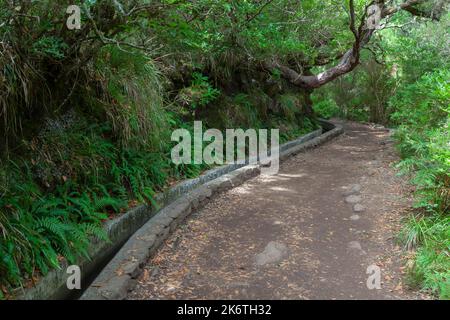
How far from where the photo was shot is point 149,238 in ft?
14.0

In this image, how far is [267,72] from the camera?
36.4 ft

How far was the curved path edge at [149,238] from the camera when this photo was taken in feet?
10.9

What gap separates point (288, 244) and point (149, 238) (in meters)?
1.54

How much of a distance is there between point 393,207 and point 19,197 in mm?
4633

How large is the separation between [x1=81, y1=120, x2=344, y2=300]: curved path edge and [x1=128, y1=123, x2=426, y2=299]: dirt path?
116mm

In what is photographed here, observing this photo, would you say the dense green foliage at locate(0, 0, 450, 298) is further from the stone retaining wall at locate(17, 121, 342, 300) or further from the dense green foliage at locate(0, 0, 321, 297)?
the stone retaining wall at locate(17, 121, 342, 300)

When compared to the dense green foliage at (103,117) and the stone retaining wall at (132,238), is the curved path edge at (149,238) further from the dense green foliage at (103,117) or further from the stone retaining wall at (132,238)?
the dense green foliage at (103,117)

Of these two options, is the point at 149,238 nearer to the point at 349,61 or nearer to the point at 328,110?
the point at 349,61

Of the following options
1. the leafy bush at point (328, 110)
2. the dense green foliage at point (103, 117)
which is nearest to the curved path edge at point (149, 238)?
the dense green foliage at point (103, 117)

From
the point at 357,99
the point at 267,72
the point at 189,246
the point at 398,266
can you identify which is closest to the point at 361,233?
the point at 398,266

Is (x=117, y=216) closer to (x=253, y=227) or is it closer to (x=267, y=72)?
(x=253, y=227)

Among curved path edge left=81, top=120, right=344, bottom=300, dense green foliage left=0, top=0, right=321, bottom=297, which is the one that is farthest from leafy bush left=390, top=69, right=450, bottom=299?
dense green foliage left=0, top=0, right=321, bottom=297

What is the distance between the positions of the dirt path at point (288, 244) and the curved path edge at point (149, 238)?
12cm

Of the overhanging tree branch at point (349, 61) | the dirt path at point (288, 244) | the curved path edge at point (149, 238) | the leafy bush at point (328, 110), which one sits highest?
the overhanging tree branch at point (349, 61)
